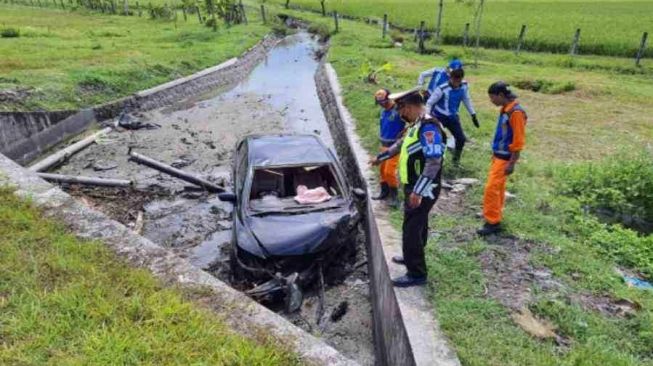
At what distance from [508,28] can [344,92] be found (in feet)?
51.1

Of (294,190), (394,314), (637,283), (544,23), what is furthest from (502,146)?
(544,23)

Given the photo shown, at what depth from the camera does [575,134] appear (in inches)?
431

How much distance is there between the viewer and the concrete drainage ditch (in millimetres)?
5684

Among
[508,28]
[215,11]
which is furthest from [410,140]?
[215,11]

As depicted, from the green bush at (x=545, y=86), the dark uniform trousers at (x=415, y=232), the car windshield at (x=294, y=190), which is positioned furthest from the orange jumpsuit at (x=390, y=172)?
the green bush at (x=545, y=86)

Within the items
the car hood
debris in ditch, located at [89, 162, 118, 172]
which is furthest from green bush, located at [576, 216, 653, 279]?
debris in ditch, located at [89, 162, 118, 172]

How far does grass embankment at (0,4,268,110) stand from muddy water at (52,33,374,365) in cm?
157

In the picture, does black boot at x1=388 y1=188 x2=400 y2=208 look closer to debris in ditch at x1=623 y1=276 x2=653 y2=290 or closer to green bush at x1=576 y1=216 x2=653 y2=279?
green bush at x1=576 y1=216 x2=653 y2=279

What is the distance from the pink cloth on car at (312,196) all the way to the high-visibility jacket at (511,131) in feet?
7.63

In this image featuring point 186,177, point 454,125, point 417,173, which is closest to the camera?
point 417,173

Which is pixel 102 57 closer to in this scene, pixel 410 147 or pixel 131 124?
pixel 131 124

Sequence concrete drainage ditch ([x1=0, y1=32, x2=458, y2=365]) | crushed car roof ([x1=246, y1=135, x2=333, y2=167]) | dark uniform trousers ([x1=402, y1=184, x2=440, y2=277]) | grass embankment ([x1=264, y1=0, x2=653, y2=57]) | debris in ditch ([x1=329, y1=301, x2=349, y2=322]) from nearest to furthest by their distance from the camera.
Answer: dark uniform trousers ([x1=402, y1=184, x2=440, y2=277]) → concrete drainage ditch ([x1=0, y1=32, x2=458, y2=365]) → debris in ditch ([x1=329, y1=301, x2=349, y2=322]) → crushed car roof ([x1=246, y1=135, x2=333, y2=167]) → grass embankment ([x1=264, y1=0, x2=653, y2=57])

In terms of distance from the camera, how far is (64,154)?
11.0m

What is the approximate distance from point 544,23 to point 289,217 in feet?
91.3
